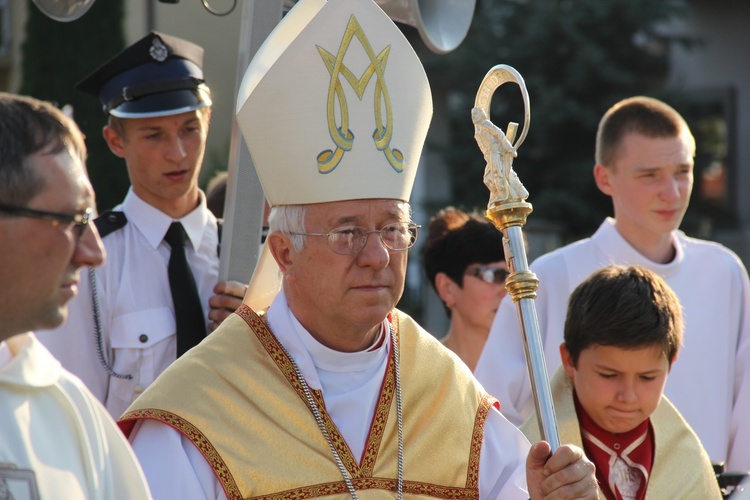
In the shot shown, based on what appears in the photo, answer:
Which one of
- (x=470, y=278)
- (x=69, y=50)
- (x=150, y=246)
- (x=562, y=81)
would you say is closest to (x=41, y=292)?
(x=150, y=246)

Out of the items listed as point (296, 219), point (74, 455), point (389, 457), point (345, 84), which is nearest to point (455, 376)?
point (389, 457)

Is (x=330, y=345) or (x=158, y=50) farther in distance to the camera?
(x=158, y=50)

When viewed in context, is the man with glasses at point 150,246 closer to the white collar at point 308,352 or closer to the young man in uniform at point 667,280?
the white collar at point 308,352

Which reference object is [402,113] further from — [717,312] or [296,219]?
[717,312]

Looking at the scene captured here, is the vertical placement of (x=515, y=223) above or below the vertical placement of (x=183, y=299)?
above

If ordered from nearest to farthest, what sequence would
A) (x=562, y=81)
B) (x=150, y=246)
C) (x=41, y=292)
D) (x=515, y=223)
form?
(x=41, y=292) < (x=515, y=223) < (x=150, y=246) < (x=562, y=81)

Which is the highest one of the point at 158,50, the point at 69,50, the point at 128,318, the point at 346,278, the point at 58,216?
the point at 69,50

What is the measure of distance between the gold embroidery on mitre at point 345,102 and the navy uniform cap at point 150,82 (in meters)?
1.17

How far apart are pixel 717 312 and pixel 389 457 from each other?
2.26 metres

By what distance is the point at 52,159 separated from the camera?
2.40 metres

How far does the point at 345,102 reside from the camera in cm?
369

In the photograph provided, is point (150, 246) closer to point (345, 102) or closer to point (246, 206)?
point (246, 206)

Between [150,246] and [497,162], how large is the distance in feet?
5.82

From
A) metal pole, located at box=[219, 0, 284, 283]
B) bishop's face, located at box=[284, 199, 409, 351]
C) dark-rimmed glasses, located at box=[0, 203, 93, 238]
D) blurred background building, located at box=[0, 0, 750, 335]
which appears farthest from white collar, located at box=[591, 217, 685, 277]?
blurred background building, located at box=[0, 0, 750, 335]
